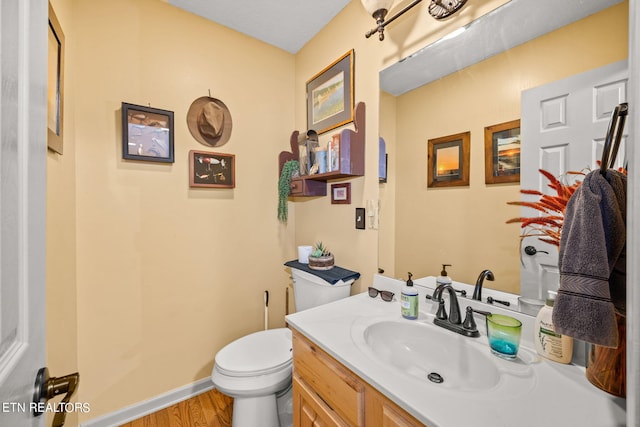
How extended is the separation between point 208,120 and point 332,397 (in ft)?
5.37

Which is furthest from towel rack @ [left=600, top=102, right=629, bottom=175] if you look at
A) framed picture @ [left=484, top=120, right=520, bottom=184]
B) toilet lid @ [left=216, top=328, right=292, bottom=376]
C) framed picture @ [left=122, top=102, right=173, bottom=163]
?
framed picture @ [left=122, top=102, right=173, bottom=163]

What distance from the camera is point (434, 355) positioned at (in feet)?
3.12

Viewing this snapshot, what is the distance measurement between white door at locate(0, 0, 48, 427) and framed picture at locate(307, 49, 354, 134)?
1.31 meters

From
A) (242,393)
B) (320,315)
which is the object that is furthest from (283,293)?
(320,315)

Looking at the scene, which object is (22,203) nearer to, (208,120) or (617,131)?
(617,131)

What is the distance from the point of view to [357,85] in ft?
5.00

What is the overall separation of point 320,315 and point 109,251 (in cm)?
123

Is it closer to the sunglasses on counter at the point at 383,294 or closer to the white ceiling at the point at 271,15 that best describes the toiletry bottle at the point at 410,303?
the sunglasses on counter at the point at 383,294

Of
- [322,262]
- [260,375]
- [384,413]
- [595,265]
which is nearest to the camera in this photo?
[595,265]

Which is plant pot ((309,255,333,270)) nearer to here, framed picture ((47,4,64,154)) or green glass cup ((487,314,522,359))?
green glass cup ((487,314,522,359))

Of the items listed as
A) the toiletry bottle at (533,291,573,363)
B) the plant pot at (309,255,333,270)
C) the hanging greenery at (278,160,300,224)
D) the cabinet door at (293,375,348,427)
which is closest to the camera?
the toiletry bottle at (533,291,573,363)

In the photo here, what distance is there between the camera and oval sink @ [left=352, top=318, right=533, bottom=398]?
0.76m

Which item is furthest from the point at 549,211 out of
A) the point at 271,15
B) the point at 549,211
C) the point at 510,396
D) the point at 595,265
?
the point at 271,15

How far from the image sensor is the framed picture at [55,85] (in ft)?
3.19
